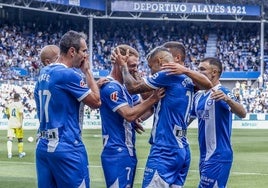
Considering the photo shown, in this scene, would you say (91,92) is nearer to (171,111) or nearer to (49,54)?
(171,111)

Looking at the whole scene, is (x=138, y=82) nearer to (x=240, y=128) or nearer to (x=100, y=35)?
(x=240, y=128)

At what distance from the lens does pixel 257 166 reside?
22.5 metres

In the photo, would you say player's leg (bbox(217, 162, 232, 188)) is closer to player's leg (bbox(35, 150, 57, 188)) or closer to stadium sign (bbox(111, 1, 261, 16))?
player's leg (bbox(35, 150, 57, 188))

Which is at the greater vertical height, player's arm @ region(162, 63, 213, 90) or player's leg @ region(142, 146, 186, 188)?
player's arm @ region(162, 63, 213, 90)

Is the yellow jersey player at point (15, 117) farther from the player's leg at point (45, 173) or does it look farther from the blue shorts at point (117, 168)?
the player's leg at point (45, 173)

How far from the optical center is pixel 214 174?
10141 mm

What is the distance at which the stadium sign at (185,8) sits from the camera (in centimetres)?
6681

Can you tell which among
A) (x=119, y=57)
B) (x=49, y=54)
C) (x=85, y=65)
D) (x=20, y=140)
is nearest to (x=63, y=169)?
(x=85, y=65)

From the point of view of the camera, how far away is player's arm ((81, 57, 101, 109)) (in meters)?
8.41

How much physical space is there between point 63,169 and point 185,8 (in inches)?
2375

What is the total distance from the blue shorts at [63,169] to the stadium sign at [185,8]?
2288 inches

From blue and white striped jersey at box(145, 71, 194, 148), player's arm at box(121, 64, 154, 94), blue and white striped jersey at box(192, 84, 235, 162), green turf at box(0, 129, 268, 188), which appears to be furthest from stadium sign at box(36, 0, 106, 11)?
blue and white striped jersey at box(145, 71, 194, 148)

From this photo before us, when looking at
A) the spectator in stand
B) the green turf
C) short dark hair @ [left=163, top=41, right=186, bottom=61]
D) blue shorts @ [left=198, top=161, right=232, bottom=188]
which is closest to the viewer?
short dark hair @ [left=163, top=41, right=186, bottom=61]

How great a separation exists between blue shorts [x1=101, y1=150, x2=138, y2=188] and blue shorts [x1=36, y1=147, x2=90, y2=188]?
0.67 m
